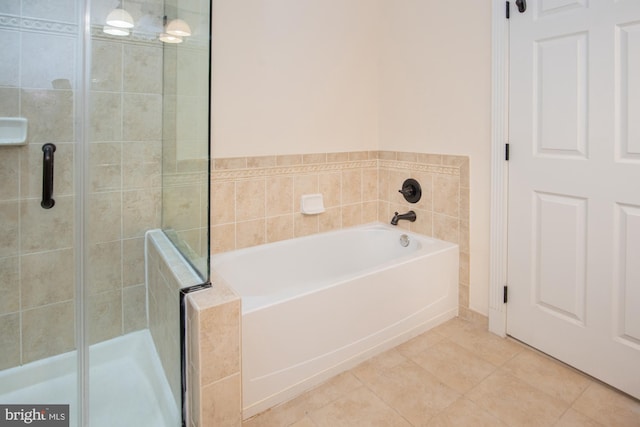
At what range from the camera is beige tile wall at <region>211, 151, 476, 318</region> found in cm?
227

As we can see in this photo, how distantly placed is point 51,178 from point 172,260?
724 mm

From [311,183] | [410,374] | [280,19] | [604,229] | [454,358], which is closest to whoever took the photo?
[604,229]

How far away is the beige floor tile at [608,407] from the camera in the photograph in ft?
4.91

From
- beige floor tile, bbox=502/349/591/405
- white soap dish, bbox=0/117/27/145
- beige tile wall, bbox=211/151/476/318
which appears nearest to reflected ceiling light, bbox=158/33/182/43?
beige tile wall, bbox=211/151/476/318

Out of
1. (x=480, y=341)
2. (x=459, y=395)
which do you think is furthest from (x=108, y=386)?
(x=480, y=341)

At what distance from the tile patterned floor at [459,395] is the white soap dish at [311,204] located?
3.48ft

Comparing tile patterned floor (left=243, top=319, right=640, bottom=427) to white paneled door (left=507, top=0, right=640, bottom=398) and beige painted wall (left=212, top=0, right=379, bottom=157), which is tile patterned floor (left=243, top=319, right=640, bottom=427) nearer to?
white paneled door (left=507, top=0, right=640, bottom=398)

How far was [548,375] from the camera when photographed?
1798 mm

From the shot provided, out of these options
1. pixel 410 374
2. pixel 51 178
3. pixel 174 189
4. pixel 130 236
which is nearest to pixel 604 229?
pixel 410 374

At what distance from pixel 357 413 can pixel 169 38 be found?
81.7 inches

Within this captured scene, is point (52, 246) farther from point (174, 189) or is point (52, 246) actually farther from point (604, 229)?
point (604, 229)

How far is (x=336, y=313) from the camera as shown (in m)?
1.77

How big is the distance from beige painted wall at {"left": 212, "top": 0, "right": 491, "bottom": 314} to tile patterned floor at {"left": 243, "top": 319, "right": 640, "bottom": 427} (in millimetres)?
487
